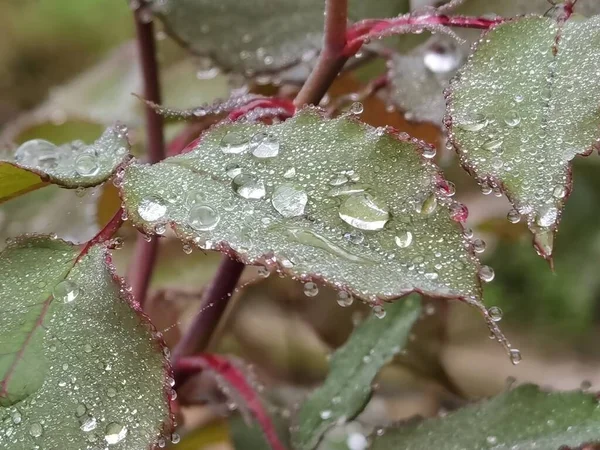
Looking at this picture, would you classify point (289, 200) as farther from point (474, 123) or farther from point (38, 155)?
point (38, 155)

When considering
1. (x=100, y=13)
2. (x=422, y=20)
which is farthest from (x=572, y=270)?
(x=100, y=13)

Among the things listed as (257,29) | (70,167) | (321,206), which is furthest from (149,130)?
(321,206)

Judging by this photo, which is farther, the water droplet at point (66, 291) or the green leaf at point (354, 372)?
the green leaf at point (354, 372)

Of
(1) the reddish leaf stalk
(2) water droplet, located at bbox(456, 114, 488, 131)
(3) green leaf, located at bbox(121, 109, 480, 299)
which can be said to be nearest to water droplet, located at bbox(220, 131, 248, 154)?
(3) green leaf, located at bbox(121, 109, 480, 299)

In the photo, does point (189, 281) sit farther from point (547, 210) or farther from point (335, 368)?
point (547, 210)

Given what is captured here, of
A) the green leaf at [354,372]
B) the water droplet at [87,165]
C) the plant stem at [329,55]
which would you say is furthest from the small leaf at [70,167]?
the green leaf at [354,372]

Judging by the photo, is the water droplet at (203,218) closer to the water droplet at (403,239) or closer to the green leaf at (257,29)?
the water droplet at (403,239)

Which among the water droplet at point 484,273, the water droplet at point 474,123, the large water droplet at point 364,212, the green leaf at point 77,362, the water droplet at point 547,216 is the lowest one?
the green leaf at point 77,362
